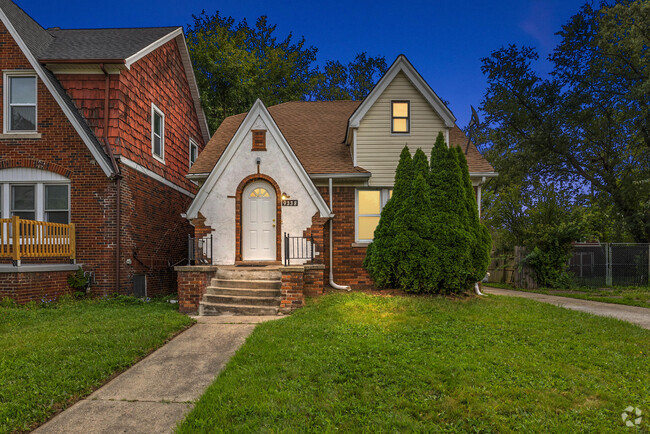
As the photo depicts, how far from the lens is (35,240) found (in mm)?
8781

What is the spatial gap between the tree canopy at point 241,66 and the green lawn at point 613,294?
1607 cm

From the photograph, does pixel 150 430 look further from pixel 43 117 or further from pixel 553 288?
pixel 553 288

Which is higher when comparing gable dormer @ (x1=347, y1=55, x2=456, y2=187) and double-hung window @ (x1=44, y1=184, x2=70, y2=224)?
gable dormer @ (x1=347, y1=55, x2=456, y2=187)

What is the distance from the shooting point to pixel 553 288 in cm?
1505

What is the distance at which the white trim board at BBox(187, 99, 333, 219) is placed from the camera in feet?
32.5

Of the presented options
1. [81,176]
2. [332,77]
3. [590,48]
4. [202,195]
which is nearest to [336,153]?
[202,195]

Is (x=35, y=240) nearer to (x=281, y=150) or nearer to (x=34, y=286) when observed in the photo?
(x=34, y=286)

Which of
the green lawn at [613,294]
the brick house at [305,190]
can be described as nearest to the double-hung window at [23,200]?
the brick house at [305,190]

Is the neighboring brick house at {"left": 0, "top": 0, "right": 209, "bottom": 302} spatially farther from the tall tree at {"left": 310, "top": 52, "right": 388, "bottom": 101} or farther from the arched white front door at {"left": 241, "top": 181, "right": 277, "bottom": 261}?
the tall tree at {"left": 310, "top": 52, "right": 388, "bottom": 101}

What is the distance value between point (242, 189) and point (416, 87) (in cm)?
588

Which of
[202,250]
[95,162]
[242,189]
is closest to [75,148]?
[95,162]

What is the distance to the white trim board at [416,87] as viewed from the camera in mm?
11008

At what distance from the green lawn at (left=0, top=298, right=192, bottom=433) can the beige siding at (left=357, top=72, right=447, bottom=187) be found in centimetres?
690

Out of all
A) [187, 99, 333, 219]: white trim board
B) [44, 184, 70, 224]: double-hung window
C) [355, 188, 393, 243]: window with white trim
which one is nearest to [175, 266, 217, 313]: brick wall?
[187, 99, 333, 219]: white trim board
